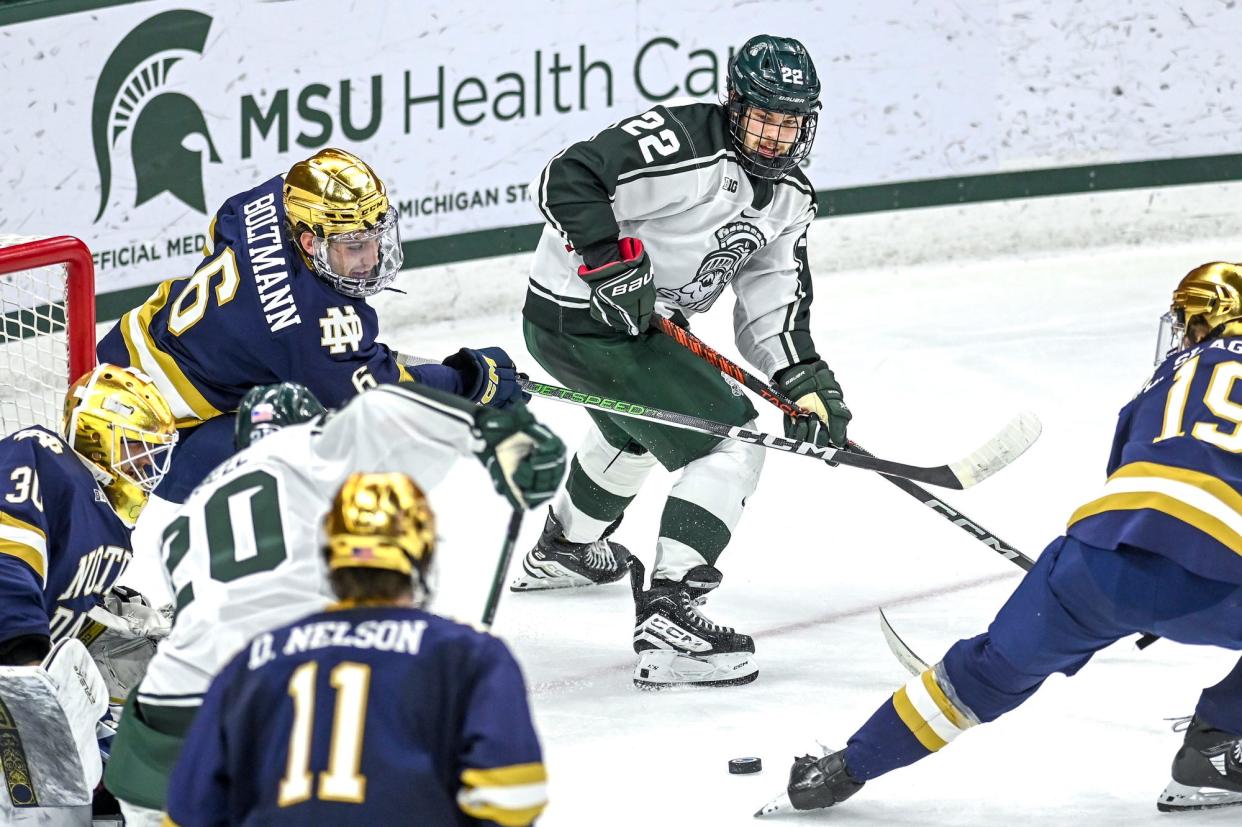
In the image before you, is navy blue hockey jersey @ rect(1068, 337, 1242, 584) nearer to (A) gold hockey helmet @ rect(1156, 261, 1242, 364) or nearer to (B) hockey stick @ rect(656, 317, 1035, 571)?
(A) gold hockey helmet @ rect(1156, 261, 1242, 364)

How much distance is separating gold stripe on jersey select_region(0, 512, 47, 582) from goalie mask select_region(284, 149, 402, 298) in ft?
2.97

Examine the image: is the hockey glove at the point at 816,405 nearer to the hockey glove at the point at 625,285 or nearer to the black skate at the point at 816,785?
the hockey glove at the point at 625,285

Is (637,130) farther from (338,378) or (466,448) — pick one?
(466,448)

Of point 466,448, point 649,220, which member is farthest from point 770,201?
point 466,448

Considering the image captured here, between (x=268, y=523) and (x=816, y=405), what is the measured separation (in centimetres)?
186

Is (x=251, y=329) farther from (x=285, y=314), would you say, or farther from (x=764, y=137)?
(x=764, y=137)

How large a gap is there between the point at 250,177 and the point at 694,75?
155 cm

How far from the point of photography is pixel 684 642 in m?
3.76

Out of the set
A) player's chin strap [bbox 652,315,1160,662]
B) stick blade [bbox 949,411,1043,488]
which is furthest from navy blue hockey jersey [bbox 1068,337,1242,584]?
stick blade [bbox 949,411,1043,488]

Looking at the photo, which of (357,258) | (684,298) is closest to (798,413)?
(684,298)

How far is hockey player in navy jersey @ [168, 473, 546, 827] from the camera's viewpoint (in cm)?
187

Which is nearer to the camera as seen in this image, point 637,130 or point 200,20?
point 637,130

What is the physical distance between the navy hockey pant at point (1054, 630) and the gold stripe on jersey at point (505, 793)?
116 centimetres

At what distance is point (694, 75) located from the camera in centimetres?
620
